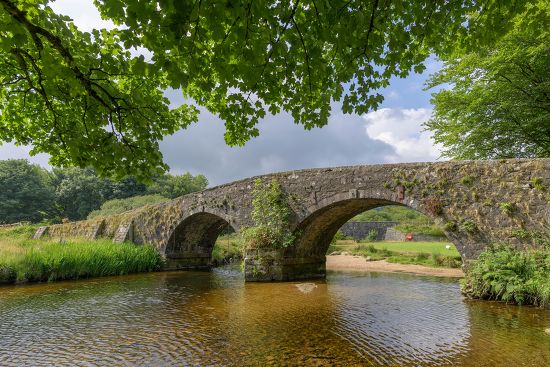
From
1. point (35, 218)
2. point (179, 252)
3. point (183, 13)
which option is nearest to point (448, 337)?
point (183, 13)

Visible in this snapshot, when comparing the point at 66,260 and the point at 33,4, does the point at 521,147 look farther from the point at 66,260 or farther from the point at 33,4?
the point at 66,260

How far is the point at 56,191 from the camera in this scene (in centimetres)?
4966

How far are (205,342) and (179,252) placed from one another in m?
13.3

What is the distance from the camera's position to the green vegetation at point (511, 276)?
342 inches

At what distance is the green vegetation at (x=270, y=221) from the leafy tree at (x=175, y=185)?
36.0 m

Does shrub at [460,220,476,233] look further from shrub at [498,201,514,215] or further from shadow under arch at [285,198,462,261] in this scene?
shadow under arch at [285,198,462,261]

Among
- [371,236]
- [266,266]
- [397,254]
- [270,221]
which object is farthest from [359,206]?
[371,236]

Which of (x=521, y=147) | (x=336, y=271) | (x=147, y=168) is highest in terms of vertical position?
(x=521, y=147)

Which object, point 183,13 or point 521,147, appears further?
point 521,147

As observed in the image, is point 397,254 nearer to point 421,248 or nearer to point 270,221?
point 421,248

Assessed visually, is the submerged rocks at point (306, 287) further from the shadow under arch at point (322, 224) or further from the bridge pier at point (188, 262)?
the bridge pier at point (188, 262)

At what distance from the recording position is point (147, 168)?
18.6ft

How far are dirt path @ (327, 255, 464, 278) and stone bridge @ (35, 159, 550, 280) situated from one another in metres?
3.77

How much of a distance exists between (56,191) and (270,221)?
45.6 meters
